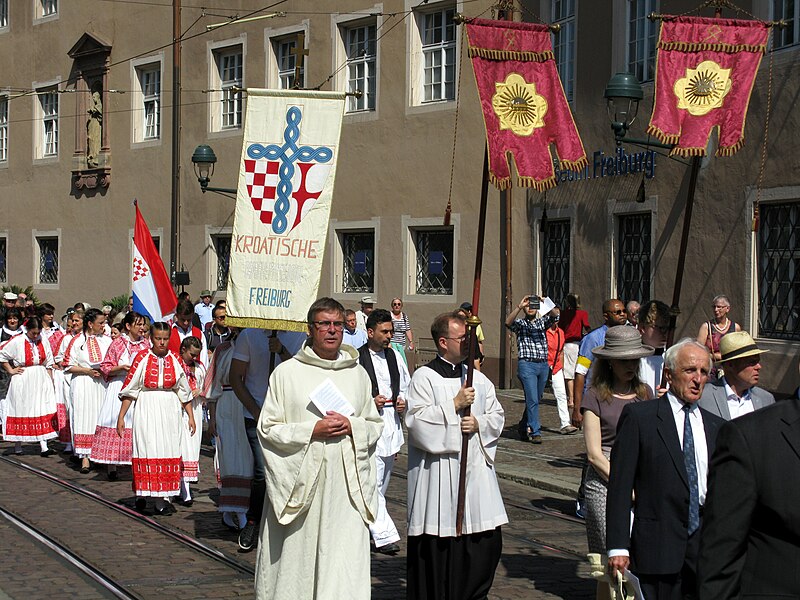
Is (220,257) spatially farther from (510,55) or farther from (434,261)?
(510,55)

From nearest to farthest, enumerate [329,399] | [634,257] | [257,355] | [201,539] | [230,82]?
[329,399] → [257,355] → [201,539] → [634,257] → [230,82]

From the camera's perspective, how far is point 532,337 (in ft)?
52.9

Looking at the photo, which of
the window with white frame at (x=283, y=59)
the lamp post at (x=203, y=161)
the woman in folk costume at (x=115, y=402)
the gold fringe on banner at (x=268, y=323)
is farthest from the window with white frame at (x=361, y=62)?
the gold fringe on banner at (x=268, y=323)

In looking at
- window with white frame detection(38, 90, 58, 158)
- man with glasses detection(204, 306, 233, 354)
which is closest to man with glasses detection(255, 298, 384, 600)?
man with glasses detection(204, 306, 233, 354)

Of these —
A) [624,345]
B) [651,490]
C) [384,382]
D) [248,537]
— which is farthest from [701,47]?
[651,490]

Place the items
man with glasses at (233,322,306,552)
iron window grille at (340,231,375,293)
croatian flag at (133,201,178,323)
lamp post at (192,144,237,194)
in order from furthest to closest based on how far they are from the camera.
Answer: iron window grille at (340,231,375,293)
lamp post at (192,144,237,194)
croatian flag at (133,201,178,323)
man with glasses at (233,322,306,552)

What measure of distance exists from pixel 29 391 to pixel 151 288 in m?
2.24

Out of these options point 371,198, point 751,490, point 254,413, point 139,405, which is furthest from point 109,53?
point 751,490

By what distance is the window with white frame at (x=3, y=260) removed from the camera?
36.0 metres

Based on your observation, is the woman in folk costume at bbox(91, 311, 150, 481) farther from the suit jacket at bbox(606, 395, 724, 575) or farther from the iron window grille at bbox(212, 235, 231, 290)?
the iron window grille at bbox(212, 235, 231, 290)

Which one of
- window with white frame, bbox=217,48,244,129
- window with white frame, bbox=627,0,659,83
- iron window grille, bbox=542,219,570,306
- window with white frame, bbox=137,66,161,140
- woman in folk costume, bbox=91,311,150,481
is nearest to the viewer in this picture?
woman in folk costume, bbox=91,311,150,481

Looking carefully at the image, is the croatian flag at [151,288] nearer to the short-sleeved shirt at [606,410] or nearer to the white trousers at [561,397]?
the white trousers at [561,397]

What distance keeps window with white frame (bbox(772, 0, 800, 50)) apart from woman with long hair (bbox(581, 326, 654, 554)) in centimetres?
1030

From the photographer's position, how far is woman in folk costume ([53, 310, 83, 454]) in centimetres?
1568
